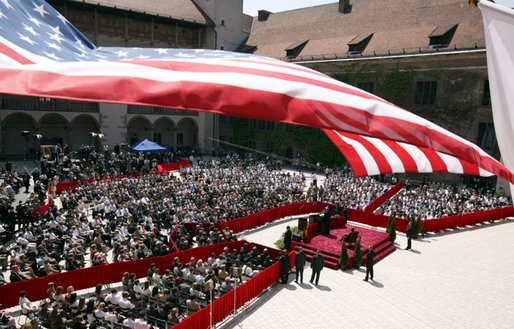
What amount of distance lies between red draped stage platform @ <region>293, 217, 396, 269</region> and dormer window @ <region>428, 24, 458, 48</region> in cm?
2375

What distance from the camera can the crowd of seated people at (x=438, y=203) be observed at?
2695 cm

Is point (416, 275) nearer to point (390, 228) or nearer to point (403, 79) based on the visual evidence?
point (390, 228)

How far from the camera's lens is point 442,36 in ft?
126

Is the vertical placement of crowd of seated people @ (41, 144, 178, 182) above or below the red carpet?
above

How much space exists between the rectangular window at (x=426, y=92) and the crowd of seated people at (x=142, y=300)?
100.0 feet

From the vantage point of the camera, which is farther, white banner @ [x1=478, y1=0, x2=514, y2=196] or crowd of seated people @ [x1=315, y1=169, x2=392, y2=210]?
crowd of seated people @ [x1=315, y1=169, x2=392, y2=210]

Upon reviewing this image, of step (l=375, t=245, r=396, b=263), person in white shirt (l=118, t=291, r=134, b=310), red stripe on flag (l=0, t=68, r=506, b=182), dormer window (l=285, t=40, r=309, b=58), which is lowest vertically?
step (l=375, t=245, r=396, b=263)

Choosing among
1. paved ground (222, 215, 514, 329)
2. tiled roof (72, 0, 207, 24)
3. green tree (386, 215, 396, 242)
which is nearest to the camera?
paved ground (222, 215, 514, 329)

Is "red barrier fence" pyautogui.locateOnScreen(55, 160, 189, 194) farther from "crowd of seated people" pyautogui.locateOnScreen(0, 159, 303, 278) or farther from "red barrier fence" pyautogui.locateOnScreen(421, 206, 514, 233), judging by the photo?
"red barrier fence" pyautogui.locateOnScreen(421, 206, 514, 233)

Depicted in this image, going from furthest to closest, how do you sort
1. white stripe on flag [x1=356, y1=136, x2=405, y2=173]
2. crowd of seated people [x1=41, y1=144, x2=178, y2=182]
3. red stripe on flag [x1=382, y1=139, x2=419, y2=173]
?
crowd of seated people [x1=41, y1=144, x2=178, y2=182], white stripe on flag [x1=356, y1=136, x2=405, y2=173], red stripe on flag [x1=382, y1=139, x2=419, y2=173]

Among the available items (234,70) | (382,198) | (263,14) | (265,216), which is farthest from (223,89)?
(263,14)

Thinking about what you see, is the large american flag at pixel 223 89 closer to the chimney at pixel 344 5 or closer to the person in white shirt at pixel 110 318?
the person in white shirt at pixel 110 318

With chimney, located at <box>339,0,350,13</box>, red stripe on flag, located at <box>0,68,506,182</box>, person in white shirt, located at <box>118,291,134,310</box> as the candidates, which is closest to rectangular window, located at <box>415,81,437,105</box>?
chimney, located at <box>339,0,350,13</box>

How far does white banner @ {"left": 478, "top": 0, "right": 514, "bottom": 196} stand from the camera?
309 centimetres
